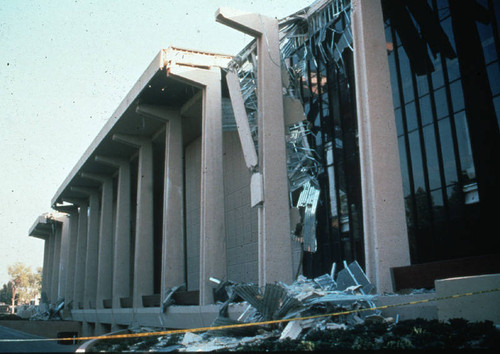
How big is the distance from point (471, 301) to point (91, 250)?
107ft

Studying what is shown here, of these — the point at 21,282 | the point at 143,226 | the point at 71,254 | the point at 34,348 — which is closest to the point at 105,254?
the point at 143,226

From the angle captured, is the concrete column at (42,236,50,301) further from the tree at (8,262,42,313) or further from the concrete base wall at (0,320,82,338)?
the tree at (8,262,42,313)

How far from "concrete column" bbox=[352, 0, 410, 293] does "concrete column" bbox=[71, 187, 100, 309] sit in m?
28.6

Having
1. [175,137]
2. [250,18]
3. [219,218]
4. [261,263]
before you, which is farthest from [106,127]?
[261,263]

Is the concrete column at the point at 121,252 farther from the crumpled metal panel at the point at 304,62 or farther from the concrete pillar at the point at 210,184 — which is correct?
the crumpled metal panel at the point at 304,62

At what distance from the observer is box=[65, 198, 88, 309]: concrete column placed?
37094 mm

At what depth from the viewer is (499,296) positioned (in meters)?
6.68

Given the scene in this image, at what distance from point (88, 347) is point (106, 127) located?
19.5 metres

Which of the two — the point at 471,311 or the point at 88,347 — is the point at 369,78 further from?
the point at 88,347

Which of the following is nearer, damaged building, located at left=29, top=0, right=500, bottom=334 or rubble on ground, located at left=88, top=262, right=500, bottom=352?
rubble on ground, located at left=88, top=262, right=500, bottom=352

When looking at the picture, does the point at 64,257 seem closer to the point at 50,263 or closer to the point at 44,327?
the point at 50,263

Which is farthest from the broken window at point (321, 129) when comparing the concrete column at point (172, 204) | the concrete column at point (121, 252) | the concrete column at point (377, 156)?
the concrete column at point (121, 252)

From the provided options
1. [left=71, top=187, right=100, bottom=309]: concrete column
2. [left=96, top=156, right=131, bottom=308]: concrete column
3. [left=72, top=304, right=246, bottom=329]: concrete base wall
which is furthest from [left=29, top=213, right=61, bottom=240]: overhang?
[left=96, top=156, right=131, bottom=308]: concrete column

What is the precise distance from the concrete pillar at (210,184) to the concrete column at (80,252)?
77.4 ft
